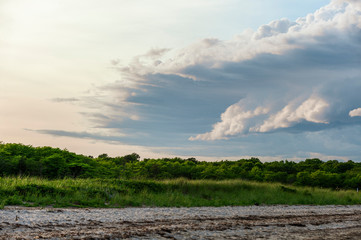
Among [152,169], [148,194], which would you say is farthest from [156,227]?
[152,169]

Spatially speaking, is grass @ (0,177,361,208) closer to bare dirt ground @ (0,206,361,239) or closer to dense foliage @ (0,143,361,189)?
bare dirt ground @ (0,206,361,239)

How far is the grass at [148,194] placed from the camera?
24641mm

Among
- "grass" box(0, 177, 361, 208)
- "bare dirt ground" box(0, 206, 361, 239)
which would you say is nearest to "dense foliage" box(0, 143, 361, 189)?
"grass" box(0, 177, 361, 208)

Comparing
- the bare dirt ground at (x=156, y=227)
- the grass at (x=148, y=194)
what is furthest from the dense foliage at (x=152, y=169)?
the bare dirt ground at (x=156, y=227)

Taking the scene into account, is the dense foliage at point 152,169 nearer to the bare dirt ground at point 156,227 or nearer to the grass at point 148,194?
the grass at point 148,194

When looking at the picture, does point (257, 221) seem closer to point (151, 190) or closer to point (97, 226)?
point (97, 226)

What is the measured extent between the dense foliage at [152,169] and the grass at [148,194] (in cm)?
751

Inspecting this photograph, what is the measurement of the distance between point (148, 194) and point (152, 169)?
47.7 metres

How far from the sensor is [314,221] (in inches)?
860

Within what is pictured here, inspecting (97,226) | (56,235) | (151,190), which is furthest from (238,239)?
(151,190)

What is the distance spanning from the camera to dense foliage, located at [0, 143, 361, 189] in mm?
51000

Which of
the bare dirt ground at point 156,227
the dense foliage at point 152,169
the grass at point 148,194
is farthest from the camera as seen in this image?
the dense foliage at point 152,169

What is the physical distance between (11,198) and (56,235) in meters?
11.3

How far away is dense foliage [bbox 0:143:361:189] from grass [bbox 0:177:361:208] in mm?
7514
